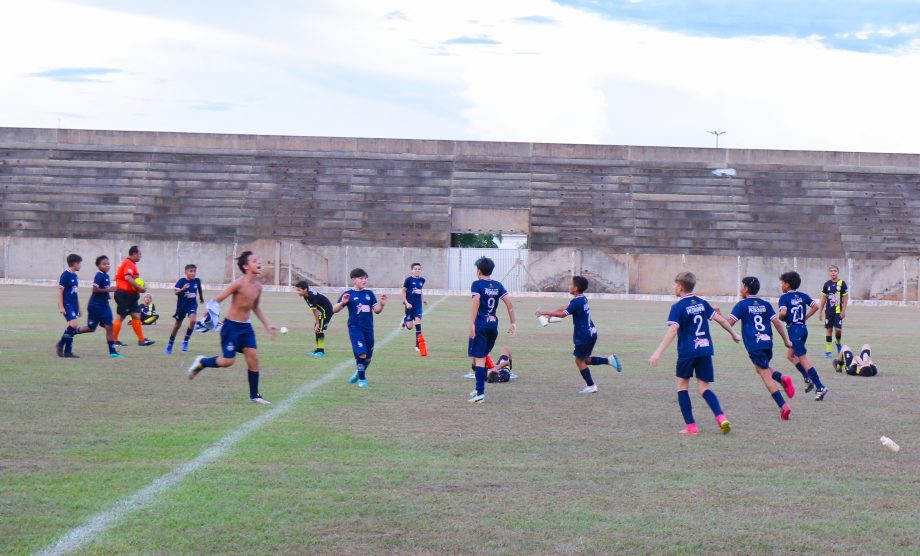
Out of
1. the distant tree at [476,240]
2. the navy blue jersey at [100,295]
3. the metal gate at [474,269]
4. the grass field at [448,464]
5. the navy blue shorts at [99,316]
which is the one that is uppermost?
the distant tree at [476,240]

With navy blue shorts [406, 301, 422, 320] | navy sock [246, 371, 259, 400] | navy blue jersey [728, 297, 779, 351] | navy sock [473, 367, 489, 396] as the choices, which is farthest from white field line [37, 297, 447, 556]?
navy blue shorts [406, 301, 422, 320]

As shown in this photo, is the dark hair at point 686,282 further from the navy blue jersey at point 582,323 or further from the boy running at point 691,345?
the navy blue jersey at point 582,323

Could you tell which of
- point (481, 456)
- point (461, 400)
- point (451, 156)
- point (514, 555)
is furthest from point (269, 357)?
point (451, 156)

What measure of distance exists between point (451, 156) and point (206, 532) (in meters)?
51.2

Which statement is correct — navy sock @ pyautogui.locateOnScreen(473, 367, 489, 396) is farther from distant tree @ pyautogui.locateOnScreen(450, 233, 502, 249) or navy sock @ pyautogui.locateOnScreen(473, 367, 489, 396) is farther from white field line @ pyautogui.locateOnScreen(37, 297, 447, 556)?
distant tree @ pyautogui.locateOnScreen(450, 233, 502, 249)

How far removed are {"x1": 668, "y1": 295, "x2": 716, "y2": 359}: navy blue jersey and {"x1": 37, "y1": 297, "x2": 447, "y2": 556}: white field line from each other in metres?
4.21

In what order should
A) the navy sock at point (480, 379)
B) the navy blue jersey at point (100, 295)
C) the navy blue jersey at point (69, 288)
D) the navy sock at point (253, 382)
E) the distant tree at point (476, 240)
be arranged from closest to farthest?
the navy sock at point (253, 382), the navy sock at point (480, 379), the navy blue jersey at point (69, 288), the navy blue jersey at point (100, 295), the distant tree at point (476, 240)

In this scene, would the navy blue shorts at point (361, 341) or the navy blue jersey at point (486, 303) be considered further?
the navy blue shorts at point (361, 341)

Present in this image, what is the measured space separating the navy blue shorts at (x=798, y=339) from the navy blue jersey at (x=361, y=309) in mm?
5620

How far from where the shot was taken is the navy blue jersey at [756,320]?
40.8 ft

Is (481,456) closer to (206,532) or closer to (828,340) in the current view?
(206,532)

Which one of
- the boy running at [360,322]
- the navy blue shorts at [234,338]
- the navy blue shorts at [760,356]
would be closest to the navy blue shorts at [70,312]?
the boy running at [360,322]

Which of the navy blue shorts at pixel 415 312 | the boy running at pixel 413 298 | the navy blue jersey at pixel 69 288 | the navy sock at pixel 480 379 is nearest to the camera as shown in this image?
the navy sock at pixel 480 379

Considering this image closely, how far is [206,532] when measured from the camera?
662 cm
